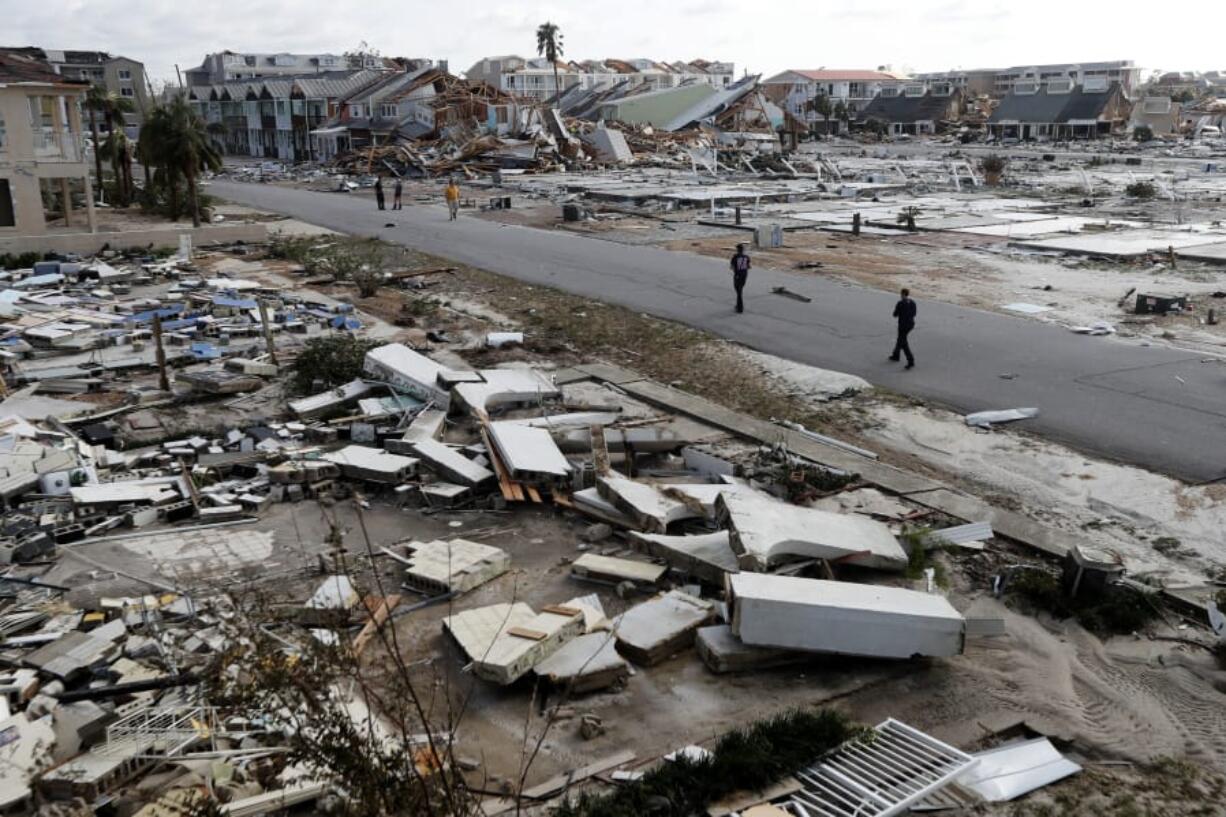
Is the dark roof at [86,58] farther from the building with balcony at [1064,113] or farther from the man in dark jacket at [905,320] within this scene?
the man in dark jacket at [905,320]

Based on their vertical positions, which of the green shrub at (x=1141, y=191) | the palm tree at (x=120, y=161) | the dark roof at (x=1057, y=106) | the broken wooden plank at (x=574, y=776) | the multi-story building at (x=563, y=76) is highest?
the multi-story building at (x=563, y=76)

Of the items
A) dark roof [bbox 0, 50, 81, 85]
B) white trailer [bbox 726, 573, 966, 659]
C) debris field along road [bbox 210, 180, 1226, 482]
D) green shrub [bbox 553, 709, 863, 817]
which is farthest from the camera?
dark roof [bbox 0, 50, 81, 85]

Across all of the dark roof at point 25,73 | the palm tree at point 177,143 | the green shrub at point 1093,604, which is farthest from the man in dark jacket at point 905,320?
the dark roof at point 25,73

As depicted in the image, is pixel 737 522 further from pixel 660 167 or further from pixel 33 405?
pixel 660 167

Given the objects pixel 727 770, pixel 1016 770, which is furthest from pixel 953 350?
pixel 727 770

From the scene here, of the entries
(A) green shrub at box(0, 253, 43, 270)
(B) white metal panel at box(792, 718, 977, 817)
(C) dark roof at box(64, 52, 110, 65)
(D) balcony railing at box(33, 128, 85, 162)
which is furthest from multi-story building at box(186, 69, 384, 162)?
(B) white metal panel at box(792, 718, 977, 817)

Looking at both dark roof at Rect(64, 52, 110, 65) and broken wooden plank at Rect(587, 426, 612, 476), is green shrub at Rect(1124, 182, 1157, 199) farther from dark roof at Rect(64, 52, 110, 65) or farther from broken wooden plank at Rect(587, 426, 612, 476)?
dark roof at Rect(64, 52, 110, 65)
